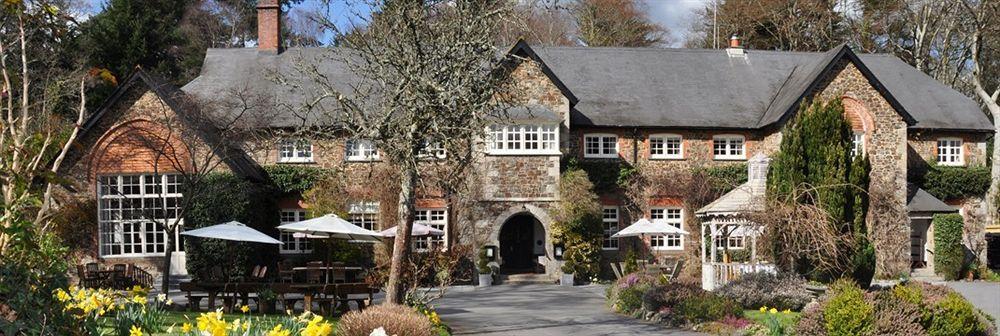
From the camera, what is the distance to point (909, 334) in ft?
45.6

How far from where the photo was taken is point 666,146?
33031 millimetres

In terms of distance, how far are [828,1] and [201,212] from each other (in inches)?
1170

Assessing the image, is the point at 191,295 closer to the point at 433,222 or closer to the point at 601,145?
the point at 433,222

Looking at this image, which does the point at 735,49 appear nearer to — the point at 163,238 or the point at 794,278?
the point at 794,278

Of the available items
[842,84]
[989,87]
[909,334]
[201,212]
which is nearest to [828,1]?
[989,87]

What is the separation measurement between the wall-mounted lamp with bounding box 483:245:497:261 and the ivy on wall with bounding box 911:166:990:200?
1469 cm

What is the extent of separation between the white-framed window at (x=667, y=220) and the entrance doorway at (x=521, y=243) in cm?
354

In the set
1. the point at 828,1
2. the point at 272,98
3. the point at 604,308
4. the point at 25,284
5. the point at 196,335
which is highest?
the point at 828,1

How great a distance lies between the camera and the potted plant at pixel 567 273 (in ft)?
96.8

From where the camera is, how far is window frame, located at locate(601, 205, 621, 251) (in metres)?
32.3

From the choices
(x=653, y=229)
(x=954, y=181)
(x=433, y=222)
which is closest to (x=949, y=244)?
(x=954, y=181)

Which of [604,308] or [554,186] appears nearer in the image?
[604,308]

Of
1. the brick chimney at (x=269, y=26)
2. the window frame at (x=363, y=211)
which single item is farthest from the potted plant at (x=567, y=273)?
the brick chimney at (x=269, y=26)

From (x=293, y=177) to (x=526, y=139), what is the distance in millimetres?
7135
